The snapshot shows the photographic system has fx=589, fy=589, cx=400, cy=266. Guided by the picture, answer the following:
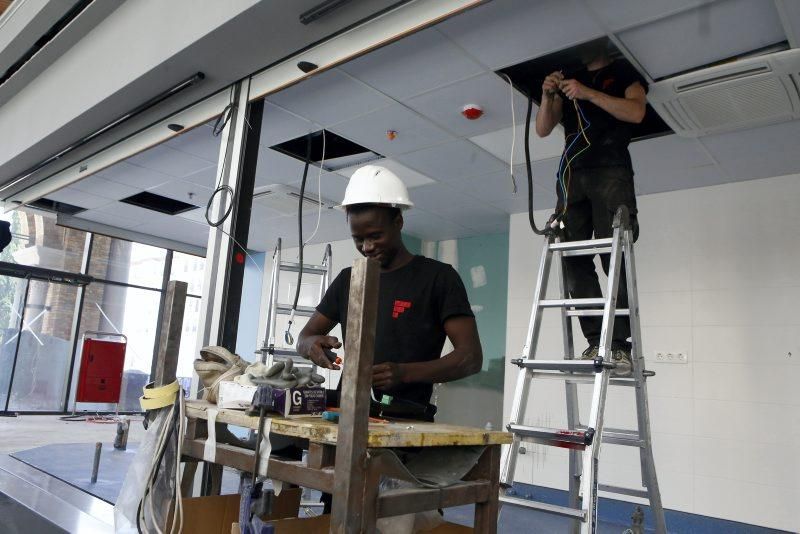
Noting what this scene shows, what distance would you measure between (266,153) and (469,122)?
1.75m

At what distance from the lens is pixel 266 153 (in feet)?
15.6

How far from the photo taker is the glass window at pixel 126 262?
8.68m

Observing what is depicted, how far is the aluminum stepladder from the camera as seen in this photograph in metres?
1.82

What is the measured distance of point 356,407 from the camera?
38.1 inches

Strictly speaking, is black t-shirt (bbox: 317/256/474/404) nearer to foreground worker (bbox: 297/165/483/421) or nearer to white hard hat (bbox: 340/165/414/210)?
foreground worker (bbox: 297/165/483/421)

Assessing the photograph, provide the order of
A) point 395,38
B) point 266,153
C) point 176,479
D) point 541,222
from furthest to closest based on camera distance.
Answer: point 541,222 < point 266,153 < point 395,38 < point 176,479

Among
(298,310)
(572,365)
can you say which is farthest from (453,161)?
(572,365)

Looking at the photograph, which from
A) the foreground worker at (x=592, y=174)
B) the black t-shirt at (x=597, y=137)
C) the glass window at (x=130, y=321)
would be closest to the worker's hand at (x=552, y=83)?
the foreground worker at (x=592, y=174)

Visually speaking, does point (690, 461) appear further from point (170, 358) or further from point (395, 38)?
point (170, 358)

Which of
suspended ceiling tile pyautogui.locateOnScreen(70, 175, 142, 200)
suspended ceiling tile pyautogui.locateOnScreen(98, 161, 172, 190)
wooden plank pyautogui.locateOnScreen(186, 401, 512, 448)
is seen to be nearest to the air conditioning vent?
suspended ceiling tile pyautogui.locateOnScreen(98, 161, 172, 190)

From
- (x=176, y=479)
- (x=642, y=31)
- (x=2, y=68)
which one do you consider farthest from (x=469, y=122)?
(x=2, y=68)

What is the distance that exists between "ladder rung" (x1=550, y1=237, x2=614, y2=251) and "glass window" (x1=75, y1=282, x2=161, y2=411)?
317 inches

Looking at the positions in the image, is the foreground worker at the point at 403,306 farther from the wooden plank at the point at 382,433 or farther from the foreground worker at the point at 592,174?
the foreground worker at the point at 592,174

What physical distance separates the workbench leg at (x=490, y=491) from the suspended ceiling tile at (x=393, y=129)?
2.91 meters
